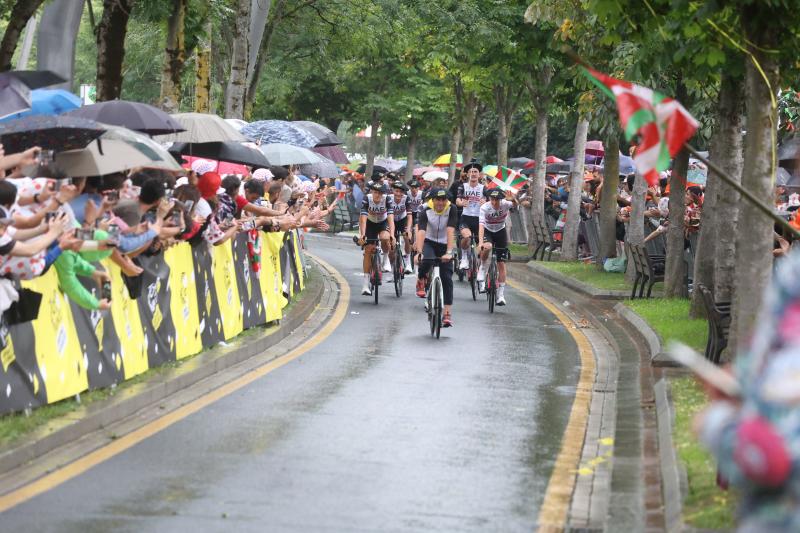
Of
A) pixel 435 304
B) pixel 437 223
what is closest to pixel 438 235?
pixel 437 223

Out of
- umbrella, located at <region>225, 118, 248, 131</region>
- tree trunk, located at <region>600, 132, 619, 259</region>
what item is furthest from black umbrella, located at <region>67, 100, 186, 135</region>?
tree trunk, located at <region>600, 132, 619, 259</region>

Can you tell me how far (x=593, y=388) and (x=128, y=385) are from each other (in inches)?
183

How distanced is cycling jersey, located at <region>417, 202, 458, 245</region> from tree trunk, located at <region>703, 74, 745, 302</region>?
150 inches

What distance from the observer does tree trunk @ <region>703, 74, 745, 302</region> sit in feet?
53.2

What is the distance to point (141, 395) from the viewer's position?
460 inches

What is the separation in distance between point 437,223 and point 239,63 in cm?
896

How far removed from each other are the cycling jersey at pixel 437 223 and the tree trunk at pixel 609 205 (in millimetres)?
8637

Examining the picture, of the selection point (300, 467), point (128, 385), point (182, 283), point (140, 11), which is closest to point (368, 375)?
point (182, 283)

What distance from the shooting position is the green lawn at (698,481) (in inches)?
295

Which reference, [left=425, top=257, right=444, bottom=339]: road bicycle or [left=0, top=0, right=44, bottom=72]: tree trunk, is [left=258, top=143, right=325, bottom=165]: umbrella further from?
[left=0, top=0, right=44, bottom=72]: tree trunk

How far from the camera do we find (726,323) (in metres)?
13.5

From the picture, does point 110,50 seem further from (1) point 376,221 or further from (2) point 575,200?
(2) point 575,200

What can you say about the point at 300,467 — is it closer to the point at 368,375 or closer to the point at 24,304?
the point at 24,304

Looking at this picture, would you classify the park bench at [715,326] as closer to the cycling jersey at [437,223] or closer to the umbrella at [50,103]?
the cycling jersey at [437,223]
